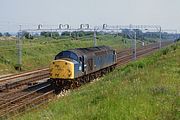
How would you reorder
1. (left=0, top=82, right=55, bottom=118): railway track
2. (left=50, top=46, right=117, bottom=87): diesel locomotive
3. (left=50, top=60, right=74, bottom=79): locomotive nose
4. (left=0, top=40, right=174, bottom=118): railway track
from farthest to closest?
Result: (left=50, top=46, right=117, bottom=87): diesel locomotive < (left=50, top=60, right=74, bottom=79): locomotive nose < (left=0, top=40, right=174, bottom=118): railway track < (left=0, top=82, right=55, bottom=118): railway track

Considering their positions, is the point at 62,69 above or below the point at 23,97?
above

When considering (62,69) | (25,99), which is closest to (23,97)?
(25,99)

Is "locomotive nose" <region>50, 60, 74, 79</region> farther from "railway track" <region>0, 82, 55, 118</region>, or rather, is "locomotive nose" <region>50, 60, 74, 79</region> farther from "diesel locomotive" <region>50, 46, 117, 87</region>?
"railway track" <region>0, 82, 55, 118</region>

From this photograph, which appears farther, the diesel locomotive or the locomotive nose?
the diesel locomotive

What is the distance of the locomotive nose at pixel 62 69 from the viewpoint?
96.4 feet

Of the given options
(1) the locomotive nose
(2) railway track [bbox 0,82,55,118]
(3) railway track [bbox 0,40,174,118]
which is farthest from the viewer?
(1) the locomotive nose

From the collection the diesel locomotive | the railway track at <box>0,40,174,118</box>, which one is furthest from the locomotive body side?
the railway track at <box>0,40,174,118</box>

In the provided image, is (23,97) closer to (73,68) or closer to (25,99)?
(25,99)

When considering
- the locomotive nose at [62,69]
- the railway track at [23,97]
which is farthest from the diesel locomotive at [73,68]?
the railway track at [23,97]

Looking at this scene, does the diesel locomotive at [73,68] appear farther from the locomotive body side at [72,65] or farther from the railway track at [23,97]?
the railway track at [23,97]

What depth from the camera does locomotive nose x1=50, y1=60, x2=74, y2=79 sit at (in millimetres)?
29375

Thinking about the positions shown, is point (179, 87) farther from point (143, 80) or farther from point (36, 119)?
point (36, 119)

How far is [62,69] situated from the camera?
97.0 feet

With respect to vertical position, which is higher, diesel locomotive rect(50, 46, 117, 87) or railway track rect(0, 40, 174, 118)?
diesel locomotive rect(50, 46, 117, 87)
